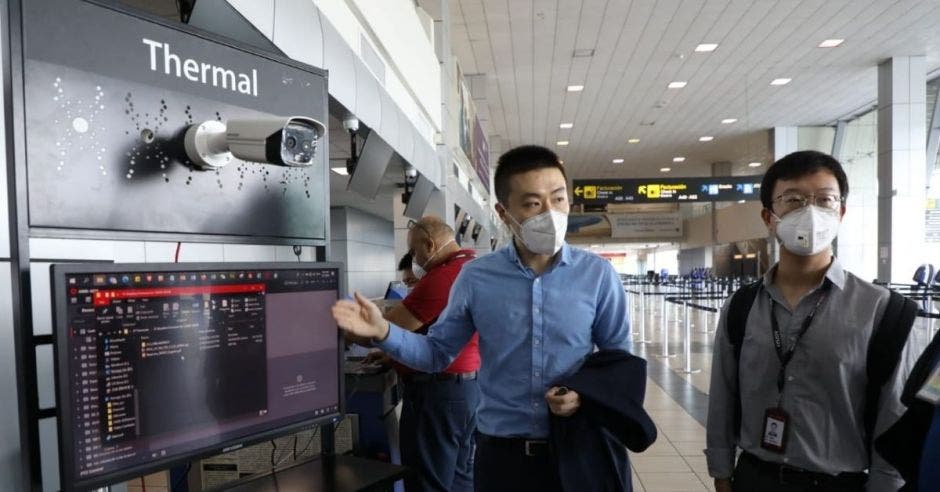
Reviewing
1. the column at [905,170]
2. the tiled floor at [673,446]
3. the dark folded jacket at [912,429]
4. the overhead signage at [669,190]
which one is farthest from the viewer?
the overhead signage at [669,190]

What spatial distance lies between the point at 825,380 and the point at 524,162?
1.04 m

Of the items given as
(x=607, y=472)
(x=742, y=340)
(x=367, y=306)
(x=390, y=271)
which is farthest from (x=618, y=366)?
(x=390, y=271)

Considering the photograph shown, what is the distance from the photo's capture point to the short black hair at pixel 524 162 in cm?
178

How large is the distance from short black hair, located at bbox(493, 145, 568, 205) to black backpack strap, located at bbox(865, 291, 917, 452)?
944 millimetres

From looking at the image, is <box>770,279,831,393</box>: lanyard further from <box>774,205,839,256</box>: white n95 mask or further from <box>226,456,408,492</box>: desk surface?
<box>226,456,408,492</box>: desk surface

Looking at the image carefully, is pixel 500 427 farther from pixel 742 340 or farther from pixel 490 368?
pixel 742 340

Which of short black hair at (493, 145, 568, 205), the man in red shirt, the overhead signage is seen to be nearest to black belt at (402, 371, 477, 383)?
the man in red shirt

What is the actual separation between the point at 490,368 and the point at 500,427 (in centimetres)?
17

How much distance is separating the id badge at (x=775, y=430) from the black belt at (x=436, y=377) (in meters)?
1.58

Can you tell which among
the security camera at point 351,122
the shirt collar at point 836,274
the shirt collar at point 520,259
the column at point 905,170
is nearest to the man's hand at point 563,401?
the shirt collar at point 520,259

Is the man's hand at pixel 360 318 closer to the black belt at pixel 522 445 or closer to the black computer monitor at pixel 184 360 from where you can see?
the black computer monitor at pixel 184 360

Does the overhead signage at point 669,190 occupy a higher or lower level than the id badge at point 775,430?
higher

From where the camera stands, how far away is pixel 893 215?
1098 centimetres

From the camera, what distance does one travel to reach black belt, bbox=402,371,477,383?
3016 millimetres
